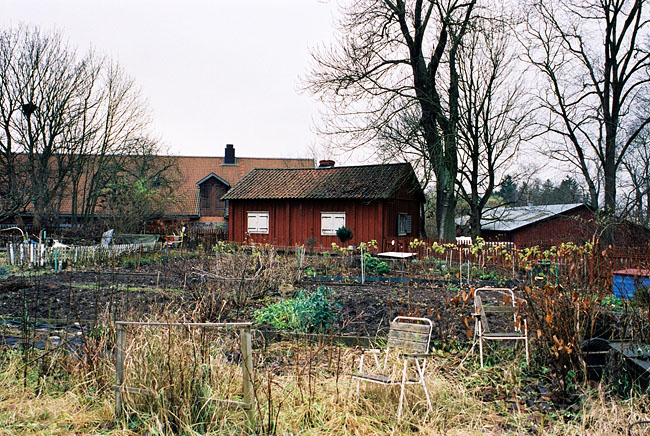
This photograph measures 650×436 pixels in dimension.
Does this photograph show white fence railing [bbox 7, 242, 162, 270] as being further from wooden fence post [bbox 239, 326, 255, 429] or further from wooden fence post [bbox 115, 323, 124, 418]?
wooden fence post [bbox 239, 326, 255, 429]

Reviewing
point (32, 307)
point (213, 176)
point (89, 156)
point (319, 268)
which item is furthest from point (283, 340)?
point (213, 176)

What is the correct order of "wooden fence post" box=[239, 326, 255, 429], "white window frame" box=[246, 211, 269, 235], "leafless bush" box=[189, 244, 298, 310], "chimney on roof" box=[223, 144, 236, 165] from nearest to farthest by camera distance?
"wooden fence post" box=[239, 326, 255, 429] < "leafless bush" box=[189, 244, 298, 310] < "white window frame" box=[246, 211, 269, 235] < "chimney on roof" box=[223, 144, 236, 165]

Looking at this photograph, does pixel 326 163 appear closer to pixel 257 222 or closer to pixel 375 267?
pixel 257 222

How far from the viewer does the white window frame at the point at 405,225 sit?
78.7 ft

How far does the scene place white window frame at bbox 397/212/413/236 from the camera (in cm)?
2398

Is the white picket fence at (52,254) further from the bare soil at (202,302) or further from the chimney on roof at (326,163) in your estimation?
the chimney on roof at (326,163)

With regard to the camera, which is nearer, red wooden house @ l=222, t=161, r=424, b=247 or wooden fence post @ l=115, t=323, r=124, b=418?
wooden fence post @ l=115, t=323, r=124, b=418

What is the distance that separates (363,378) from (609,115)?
1927cm

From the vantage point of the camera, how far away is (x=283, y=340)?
646 centimetres

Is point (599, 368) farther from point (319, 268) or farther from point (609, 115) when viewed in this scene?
point (609, 115)

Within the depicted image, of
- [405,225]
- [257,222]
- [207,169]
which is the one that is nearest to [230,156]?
[207,169]

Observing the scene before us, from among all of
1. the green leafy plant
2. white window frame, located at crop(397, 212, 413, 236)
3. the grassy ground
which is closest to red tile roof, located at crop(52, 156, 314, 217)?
white window frame, located at crop(397, 212, 413, 236)

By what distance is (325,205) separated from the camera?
23625 millimetres

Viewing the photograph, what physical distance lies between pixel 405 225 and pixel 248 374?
21.7m
